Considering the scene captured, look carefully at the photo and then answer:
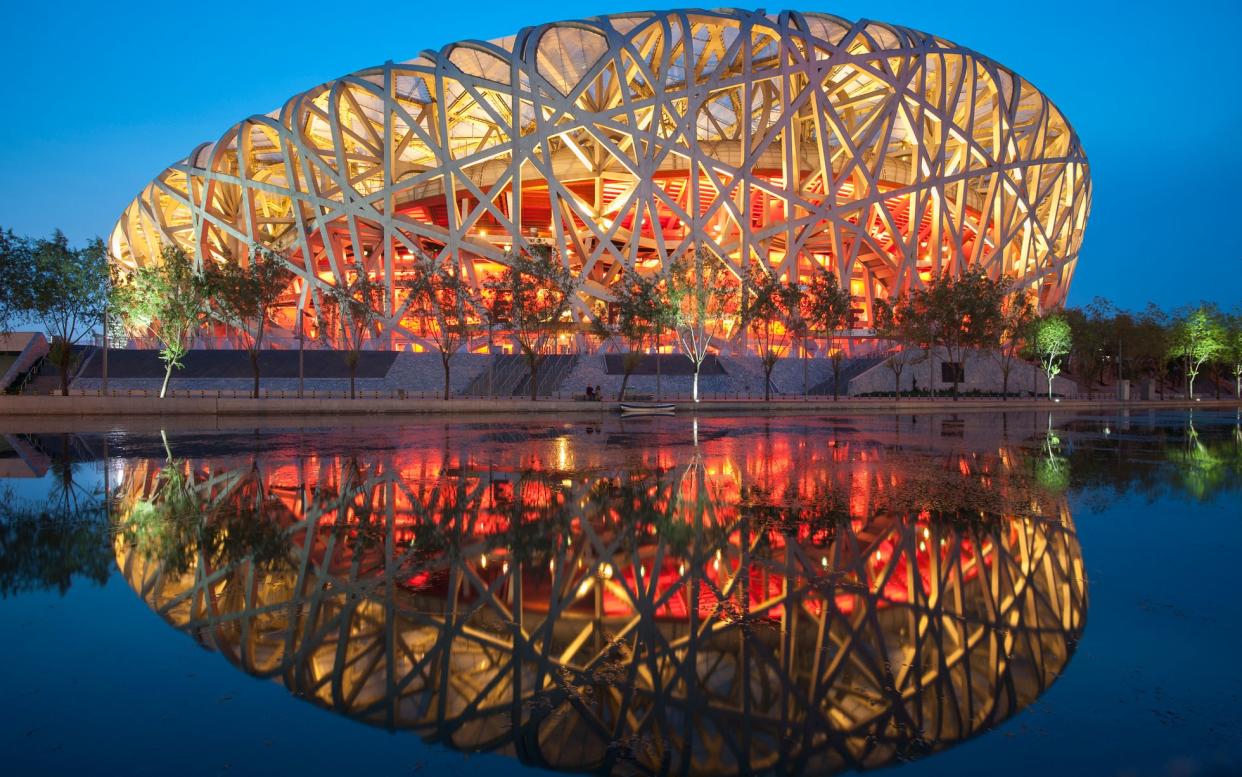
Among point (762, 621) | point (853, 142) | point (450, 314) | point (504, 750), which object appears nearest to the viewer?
point (504, 750)

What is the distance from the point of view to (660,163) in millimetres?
47250

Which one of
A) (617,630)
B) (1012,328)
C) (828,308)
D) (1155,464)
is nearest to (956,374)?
(1012,328)

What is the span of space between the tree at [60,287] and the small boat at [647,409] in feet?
68.1

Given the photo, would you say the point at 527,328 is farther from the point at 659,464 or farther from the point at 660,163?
the point at 659,464

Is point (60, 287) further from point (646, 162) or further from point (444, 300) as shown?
point (646, 162)

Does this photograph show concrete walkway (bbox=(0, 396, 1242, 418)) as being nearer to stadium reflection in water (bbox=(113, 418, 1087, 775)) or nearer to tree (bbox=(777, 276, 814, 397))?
tree (bbox=(777, 276, 814, 397))

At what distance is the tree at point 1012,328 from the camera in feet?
156

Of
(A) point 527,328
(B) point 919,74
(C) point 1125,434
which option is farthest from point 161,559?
(B) point 919,74

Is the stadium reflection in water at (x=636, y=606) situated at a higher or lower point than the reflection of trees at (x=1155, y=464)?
lower

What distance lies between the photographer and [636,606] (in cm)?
476

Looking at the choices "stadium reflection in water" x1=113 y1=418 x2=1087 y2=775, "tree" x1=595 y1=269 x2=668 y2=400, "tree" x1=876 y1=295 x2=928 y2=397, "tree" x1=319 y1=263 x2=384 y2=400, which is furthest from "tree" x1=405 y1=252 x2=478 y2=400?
"stadium reflection in water" x1=113 y1=418 x2=1087 y2=775

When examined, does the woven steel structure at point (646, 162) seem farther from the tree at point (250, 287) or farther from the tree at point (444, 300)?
the tree at point (250, 287)

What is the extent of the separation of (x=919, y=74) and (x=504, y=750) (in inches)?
2216

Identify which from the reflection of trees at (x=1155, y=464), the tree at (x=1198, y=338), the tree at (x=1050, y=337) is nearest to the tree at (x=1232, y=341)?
the tree at (x=1198, y=338)
